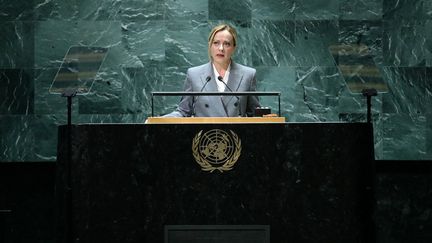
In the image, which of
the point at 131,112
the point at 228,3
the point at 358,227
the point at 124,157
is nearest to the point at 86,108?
the point at 131,112

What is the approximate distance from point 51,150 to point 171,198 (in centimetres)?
297

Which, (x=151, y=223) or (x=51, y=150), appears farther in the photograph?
(x=51, y=150)

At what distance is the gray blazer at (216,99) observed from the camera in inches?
185

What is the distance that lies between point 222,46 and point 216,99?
0.38 meters

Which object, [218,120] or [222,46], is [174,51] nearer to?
[222,46]

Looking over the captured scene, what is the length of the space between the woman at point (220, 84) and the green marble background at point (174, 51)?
1.45 meters

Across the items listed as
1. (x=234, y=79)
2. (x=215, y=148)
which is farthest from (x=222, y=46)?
(x=215, y=148)

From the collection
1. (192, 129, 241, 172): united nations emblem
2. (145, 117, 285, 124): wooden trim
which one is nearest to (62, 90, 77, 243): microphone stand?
(145, 117, 285, 124): wooden trim

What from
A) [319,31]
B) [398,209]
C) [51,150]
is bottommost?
[398,209]

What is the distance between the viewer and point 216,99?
186 inches

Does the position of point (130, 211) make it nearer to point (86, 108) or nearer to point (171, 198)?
point (171, 198)

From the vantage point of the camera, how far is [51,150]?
6.33 meters

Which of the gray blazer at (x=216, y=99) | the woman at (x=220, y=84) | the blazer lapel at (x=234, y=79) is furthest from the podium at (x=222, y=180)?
the blazer lapel at (x=234, y=79)

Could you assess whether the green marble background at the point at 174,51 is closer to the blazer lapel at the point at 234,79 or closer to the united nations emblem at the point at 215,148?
the blazer lapel at the point at 234,79
